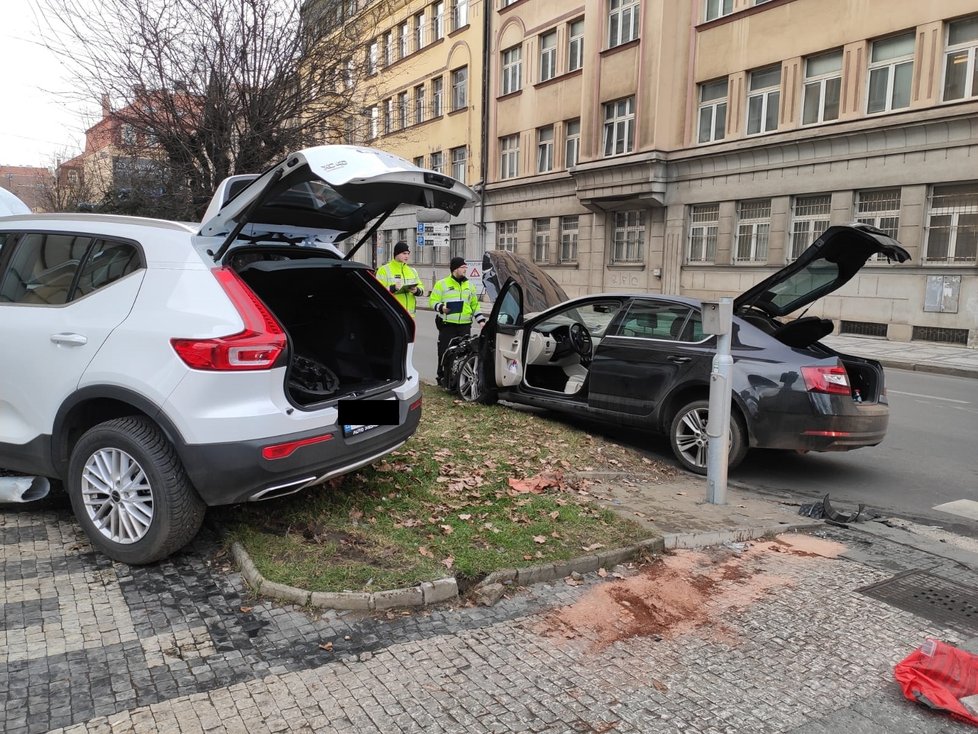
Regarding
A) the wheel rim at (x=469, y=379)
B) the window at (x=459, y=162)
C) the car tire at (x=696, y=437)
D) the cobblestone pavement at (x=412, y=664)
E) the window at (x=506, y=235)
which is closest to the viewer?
the cobblestone pavement at (x=412, y=664)

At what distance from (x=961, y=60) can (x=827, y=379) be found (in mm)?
15384

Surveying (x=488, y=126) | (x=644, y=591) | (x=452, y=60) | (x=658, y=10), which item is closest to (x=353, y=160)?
(x=644, y=591)

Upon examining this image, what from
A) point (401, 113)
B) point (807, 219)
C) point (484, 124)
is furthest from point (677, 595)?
point (484, 124)

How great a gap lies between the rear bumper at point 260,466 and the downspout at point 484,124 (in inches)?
1078

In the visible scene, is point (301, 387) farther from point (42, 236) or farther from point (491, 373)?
point (491, 373)

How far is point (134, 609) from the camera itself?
11.1 feet

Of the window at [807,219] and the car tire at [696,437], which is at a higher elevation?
the window at [807,219]

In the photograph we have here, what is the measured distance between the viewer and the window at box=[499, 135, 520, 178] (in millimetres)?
30234

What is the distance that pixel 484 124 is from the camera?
31.5 m

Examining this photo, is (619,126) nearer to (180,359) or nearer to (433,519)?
(433,519)

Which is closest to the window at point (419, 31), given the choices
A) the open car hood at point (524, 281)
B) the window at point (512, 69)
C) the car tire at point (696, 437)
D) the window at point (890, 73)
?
the window at point (512, 69)

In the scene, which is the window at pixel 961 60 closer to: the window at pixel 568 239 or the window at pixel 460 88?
the window at pixel 568 239

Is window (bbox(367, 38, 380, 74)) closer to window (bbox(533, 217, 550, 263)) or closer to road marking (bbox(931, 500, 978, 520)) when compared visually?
road marking (bbox(931, 500, 978, 520))

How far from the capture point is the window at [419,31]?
114 feet
